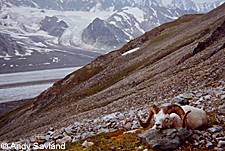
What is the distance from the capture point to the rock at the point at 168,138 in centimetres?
1752

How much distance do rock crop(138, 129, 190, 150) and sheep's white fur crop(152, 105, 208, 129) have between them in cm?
27

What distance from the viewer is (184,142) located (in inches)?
699

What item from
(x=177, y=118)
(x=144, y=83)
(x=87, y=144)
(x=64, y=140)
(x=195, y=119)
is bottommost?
(x=144, y=83)

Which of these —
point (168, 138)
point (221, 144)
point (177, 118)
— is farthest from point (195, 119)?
point (221, 144)

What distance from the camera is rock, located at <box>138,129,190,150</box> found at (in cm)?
1752

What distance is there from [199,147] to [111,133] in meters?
6.13

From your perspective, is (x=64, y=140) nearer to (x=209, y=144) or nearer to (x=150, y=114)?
(x=150, y=114)

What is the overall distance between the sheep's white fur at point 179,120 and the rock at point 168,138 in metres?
0.27

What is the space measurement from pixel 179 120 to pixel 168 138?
88 cm

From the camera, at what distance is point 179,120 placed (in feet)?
58.9

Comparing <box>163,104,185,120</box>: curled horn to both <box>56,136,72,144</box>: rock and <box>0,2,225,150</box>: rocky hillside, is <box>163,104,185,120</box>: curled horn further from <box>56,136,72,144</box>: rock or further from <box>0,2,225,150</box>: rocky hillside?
<box>56,136,72,144</box>: rock

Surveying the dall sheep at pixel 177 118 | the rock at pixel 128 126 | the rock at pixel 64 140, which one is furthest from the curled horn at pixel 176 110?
the rock at pixel 64 140

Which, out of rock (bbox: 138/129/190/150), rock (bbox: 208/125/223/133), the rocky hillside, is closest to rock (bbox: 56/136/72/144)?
rock (bbox: 138/129/190/150)

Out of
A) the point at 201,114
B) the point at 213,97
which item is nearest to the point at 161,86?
the point at 213,97
